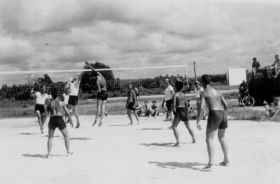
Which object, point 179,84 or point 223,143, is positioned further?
point 179,84

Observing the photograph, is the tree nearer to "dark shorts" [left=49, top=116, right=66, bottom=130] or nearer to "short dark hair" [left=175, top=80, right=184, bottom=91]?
"short dark hair" [left=175, top=80, right=184, bottom=91]

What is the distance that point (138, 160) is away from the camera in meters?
8.07

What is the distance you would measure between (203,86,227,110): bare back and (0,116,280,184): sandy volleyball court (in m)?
1.06

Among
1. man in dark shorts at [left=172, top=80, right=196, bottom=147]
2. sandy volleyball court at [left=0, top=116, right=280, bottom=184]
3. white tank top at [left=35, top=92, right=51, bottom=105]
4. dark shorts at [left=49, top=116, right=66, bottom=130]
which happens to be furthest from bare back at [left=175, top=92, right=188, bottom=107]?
white tank top at [left=35, top=92, right=51, bottom=105]

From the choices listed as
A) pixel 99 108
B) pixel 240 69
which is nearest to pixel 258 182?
pixel 99 108

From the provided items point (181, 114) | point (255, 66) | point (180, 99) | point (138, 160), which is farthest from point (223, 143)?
point (255, 66)

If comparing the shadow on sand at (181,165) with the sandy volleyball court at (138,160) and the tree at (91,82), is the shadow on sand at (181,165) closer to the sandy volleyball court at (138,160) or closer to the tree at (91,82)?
the sandy volleyball court at (138,160)

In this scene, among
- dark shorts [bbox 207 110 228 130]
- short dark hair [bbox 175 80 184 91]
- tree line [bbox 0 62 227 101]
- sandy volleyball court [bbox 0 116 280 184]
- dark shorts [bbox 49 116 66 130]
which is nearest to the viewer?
sandy volleyball court [bbox 0 116 280 184]

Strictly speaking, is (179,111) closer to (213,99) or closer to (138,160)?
(138,160)

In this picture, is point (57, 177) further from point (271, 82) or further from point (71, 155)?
point (271, 82)

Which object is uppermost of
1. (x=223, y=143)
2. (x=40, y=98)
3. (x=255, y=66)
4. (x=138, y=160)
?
(x=255, y=66)

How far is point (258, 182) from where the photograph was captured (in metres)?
6.29

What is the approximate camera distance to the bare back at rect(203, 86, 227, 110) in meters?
7.19

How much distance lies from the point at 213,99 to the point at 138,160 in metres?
2.00
